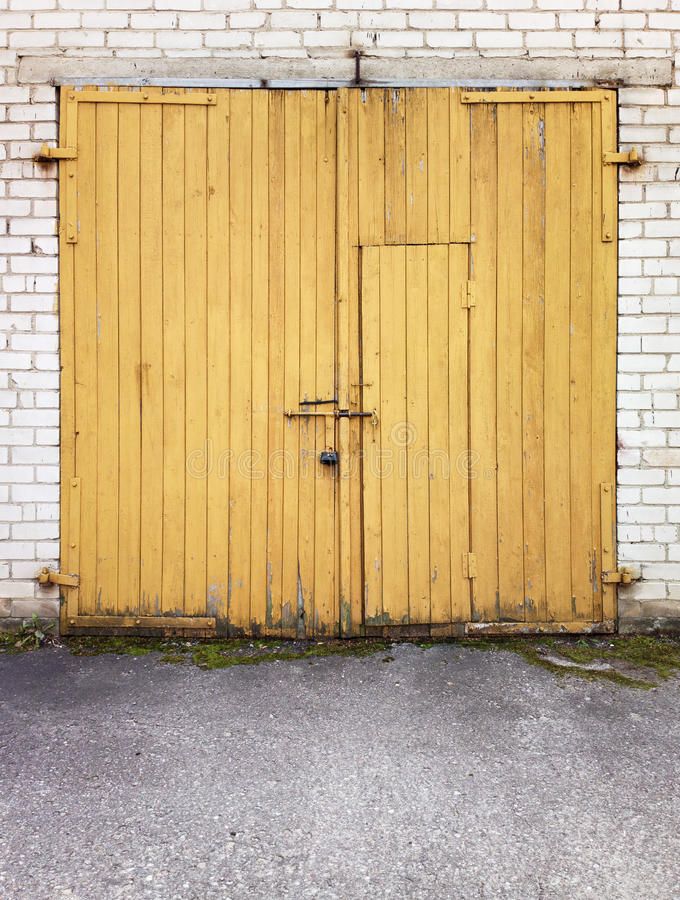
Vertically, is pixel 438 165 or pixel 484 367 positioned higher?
pixel 438 165

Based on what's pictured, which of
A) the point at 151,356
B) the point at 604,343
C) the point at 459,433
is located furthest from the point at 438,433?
the point at 151,356

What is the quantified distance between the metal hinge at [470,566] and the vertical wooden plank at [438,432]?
3.7 inches

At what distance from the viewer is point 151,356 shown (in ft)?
12.0

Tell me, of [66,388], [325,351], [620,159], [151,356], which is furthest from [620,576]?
[66,388]

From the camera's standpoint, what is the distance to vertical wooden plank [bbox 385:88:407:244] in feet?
11.9

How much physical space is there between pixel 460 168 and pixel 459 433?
4.82ft

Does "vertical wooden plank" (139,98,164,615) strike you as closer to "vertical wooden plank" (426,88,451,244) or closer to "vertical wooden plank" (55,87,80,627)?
"vertical wooden plank" (55,87,80,627)

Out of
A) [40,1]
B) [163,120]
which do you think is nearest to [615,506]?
[163,120]

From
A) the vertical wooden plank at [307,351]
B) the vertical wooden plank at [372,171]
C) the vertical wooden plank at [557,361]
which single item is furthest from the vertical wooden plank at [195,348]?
the vertical wooden plank at [557,361]

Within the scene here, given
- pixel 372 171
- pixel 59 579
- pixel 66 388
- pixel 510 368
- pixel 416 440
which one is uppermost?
pixel 372 171

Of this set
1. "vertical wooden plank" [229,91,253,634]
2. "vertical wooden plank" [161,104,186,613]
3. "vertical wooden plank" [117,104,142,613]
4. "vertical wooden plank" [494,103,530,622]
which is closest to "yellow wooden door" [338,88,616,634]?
"vertical wooden plank" [494,103,530,622]

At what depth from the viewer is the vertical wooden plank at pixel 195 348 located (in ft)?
11.9

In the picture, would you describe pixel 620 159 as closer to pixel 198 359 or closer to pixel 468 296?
pixel 468 296

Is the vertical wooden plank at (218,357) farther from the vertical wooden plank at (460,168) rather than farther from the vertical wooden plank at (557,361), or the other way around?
the vertical wooden plank at (557,361)
